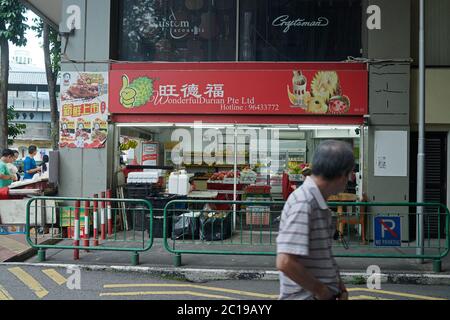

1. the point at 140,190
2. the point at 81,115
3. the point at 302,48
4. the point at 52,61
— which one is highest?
A: the point at 52,61

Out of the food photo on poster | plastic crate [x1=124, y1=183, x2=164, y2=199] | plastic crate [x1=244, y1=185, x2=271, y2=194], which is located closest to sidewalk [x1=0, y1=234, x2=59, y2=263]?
plastic crate [x1=124, y1=183, x2=164, y2=199]

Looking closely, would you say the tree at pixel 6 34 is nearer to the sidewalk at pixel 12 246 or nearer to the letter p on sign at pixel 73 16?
the letter p on sign at pixel 73 16

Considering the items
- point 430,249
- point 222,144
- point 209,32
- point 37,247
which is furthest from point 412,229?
point 37,247

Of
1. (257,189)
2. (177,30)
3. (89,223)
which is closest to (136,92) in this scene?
(177,30)

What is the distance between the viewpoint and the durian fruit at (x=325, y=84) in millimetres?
10055

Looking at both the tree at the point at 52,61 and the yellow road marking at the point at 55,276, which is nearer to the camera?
the yellow road marking at the point at 55,276

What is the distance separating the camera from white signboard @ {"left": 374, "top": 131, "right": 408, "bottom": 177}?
9.87 meters

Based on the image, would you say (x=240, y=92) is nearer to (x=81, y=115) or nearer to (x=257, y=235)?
(x=257, y=235)

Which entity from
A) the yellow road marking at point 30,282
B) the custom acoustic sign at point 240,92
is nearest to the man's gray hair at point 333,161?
the yellow road marking at point 30,282

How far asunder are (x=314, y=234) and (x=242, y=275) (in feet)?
15.2

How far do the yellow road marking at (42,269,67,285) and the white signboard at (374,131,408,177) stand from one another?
6.40 m

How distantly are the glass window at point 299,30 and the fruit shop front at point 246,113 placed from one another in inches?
17.7

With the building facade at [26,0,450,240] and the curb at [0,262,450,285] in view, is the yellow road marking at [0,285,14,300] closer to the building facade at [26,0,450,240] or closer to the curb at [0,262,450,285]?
the curb at [0,262,450,285]

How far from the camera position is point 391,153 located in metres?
9.91
